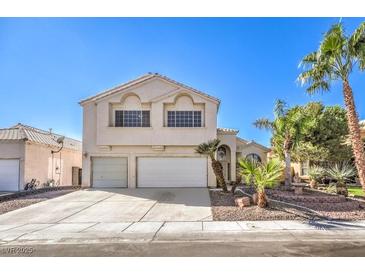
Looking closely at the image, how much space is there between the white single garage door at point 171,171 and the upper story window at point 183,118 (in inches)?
99.8

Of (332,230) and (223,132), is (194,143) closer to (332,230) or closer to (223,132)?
(223,132)

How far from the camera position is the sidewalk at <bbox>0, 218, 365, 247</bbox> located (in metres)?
8.91

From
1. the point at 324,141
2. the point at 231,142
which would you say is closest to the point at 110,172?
the point at 231,142

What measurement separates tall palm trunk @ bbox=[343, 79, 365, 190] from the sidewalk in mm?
3118

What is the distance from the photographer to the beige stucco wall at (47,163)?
21625 mm

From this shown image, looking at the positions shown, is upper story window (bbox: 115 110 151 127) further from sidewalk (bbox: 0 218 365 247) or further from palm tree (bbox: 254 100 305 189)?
sidewalk (bbox: 0 218 365 247)

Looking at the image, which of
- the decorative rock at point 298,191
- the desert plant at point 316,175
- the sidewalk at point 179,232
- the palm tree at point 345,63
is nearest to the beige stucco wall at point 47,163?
the sidewalk at point 179,232

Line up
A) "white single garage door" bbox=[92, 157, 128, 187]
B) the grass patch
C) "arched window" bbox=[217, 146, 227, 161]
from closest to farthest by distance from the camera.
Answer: the grass patch
"white single garage door" bbox=[92, 157, 128, 187]
"arched window" bbox=[217, 146, 227, 161]

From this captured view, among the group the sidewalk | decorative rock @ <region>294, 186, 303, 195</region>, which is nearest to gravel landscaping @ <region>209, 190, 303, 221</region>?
the sidewalk

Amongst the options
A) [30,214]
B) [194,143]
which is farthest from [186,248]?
[194,143]

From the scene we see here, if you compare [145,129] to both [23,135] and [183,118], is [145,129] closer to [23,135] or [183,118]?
[183,118]

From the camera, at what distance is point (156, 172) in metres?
20.8

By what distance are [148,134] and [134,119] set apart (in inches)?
69.0

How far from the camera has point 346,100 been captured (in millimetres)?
13719
